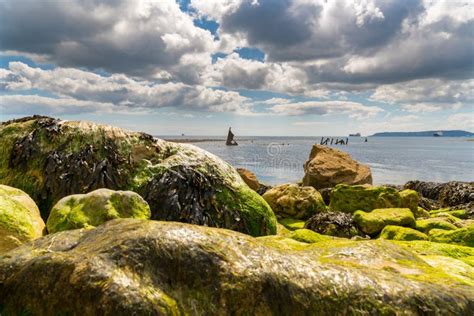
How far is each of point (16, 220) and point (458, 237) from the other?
1018 cm

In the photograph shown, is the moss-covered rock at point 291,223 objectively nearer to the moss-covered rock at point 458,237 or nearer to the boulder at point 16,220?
the moss-covered rock at point 458,237

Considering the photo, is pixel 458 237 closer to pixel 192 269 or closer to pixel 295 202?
pixel 295 202

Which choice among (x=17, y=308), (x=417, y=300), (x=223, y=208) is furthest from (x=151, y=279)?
(x=223, y=208)

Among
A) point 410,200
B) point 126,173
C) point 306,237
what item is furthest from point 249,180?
point 306,237

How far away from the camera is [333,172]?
896 inches

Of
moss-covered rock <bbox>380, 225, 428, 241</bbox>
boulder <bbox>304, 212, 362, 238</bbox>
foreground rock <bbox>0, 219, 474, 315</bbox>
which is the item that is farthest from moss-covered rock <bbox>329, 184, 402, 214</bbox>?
foreground rock <bbox>0, 219, 474, 315</bbox>

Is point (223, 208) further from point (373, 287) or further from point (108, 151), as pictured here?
point (373, 287)

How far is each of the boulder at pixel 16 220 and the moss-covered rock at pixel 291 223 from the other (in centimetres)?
821

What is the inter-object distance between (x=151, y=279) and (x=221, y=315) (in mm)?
781

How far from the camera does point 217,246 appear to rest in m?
4.00

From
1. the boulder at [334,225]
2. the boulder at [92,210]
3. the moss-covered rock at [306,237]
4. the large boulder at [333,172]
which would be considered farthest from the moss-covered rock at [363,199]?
the boulder at [92,210]

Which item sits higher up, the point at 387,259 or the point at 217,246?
the point at 217,246

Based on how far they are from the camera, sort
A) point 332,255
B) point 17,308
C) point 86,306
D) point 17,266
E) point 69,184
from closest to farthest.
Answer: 1. point 86,306
2. point 17,308
3. point 17,266
4. point 332,255
5. point 69,184

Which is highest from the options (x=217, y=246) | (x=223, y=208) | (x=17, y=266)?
(x=217, y=246)
